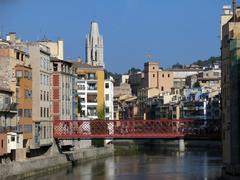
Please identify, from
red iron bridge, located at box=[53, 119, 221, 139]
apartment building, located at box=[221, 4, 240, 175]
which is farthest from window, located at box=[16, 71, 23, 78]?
apartment building, located at box=[221, 4, 240, 175]

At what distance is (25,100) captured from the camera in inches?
2699

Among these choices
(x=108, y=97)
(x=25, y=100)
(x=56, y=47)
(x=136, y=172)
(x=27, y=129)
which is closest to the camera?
(x=25, y=100)

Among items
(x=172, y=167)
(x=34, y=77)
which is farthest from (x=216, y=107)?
(x=34, y=77)

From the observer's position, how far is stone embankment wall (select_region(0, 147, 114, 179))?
57391mm

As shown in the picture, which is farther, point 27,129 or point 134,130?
point 134,130

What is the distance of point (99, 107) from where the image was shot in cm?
11806

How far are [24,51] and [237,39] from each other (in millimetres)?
25034

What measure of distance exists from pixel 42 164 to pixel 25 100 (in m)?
6.01

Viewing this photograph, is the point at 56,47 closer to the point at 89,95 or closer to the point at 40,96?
the point at 89,95

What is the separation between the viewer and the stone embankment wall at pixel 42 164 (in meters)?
57.4

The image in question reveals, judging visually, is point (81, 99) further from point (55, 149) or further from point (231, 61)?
point (231, 61)

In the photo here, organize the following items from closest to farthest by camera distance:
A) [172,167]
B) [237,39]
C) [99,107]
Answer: [237,39]
[172,167]
[99,107]

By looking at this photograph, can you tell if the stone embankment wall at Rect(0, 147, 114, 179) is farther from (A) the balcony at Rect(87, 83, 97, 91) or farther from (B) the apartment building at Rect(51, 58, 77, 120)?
(A) the balcony at Rect(87, 83, 97, 91)

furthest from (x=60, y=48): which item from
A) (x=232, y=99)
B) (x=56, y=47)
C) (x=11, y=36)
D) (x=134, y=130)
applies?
(x=232, y=99)
